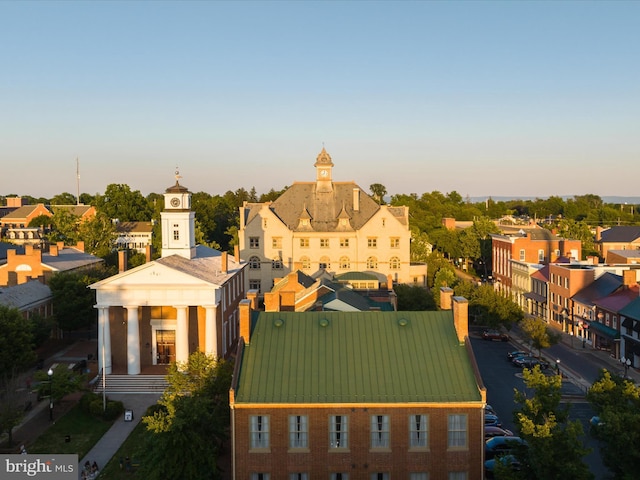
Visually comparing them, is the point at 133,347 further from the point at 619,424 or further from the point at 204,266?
the point at 619,424

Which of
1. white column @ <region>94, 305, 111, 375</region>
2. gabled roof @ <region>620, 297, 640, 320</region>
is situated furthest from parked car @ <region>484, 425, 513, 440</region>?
white column @ <region>94, 305, 111, 375</region>

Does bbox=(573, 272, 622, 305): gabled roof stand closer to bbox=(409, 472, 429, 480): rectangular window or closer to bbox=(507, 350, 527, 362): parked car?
bbox=(507, 350, 527, 362): parked car

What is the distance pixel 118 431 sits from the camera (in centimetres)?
3966

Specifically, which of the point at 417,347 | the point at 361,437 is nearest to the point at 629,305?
the point at 417,347

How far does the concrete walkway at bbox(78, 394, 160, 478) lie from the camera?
35.5 m

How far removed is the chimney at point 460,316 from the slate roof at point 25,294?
38.9 metres

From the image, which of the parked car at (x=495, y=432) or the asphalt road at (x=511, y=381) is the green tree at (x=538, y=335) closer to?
the asphalt road at (x=511, y=381)

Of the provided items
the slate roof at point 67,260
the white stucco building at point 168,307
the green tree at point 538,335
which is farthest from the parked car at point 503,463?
the slate roof at point 67,260

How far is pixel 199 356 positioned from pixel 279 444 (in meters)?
7.65

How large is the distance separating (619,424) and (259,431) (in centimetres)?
1516

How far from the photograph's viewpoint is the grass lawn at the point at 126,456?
32.9m

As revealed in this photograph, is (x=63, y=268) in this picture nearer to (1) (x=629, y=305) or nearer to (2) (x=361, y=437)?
(2) (x=361, y=437)

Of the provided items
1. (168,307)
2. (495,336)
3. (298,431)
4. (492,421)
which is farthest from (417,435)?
(495,336)

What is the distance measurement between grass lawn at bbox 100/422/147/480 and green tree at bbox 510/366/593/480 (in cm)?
1668
